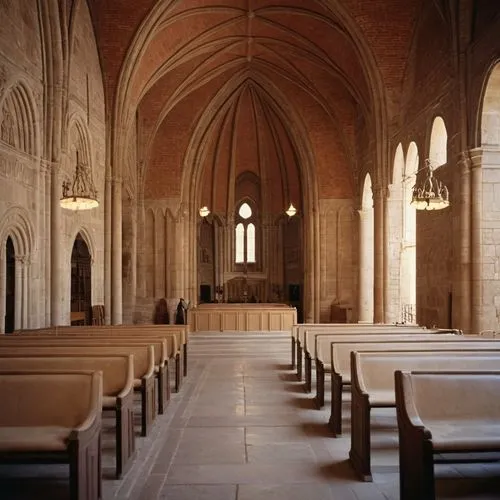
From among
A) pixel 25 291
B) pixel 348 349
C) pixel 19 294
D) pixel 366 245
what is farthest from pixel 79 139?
pixel 366 245

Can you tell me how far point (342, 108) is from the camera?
1017 inches

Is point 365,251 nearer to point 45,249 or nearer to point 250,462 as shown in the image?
point 45,249

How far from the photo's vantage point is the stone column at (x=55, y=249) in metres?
14.5

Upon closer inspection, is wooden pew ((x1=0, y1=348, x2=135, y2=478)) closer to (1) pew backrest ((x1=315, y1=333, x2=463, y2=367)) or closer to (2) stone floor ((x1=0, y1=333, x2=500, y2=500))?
(2) stone floor ((x1=0, y1=333, x2=500, y2=500))

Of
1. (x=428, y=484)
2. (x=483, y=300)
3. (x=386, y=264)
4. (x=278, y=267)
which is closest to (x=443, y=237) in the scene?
(x=483, y=300)

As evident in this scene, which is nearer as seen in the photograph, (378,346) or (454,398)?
(454,398)

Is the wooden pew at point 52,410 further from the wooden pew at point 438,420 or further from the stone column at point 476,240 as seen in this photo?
the stone column at point 476,240

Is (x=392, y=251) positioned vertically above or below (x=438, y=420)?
above

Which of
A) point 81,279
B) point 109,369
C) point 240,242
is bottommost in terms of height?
point 109,369

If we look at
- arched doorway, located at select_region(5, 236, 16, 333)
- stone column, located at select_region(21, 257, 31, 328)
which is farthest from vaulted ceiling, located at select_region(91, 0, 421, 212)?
stone column, located at select_region(21, 257, 31, 328)

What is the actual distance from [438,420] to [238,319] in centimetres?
1528

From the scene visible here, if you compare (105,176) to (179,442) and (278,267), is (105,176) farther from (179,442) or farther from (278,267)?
(278,267)

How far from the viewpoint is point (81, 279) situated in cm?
1831

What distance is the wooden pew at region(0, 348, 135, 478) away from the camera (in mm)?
5690
